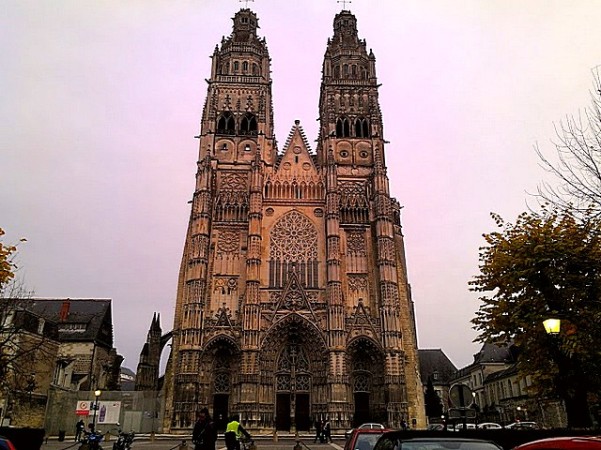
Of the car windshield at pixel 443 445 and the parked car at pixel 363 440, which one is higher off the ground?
the car windshield at pixel 443 445

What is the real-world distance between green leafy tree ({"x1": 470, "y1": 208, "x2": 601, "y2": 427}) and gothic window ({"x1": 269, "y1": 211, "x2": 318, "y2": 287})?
67.0 ft

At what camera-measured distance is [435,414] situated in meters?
55.3

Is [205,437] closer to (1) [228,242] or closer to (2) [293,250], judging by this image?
(1) [228,242]

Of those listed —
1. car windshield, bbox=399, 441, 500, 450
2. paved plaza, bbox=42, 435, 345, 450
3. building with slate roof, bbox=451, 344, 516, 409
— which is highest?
building with slate roof, bbox=451, 344, 516, 409

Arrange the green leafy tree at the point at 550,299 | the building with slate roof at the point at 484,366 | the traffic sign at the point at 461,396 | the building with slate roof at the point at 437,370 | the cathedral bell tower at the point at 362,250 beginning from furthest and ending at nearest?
the building with slate roof at the point at 437,370
the building with slate roof at the point at 484,366
the cathedral bell tower at the point at 362,250
the green leafy tree at the point at 550,299
the traffic sign at the point at 461,396

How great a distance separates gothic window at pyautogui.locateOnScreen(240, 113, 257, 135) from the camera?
44.4 metres

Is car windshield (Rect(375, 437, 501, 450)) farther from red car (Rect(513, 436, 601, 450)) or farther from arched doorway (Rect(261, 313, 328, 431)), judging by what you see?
→ arched doorway (Rect(261, 313, 328, 431))

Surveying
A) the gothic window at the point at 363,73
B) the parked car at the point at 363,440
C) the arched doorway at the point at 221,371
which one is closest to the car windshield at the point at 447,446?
the parked car at the point at 363,440

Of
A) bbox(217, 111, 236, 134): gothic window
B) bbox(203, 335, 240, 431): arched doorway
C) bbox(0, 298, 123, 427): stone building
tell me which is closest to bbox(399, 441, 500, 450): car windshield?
bbox(0, 298, 123, 427): stone building

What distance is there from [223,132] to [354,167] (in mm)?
12220

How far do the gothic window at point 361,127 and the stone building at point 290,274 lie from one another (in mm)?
106

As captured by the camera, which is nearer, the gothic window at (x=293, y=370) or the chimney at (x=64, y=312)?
the gothic window at (x=293, y=370)

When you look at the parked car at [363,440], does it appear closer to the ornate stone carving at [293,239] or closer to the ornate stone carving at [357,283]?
the ornate stone carving at [357,283]

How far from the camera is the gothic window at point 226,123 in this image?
44.3 meters
